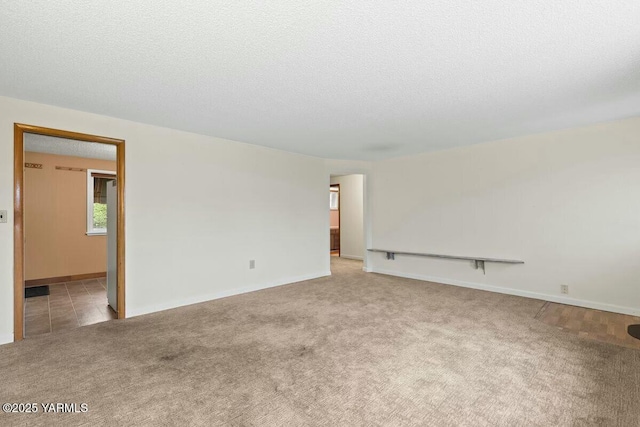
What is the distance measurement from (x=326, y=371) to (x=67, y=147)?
17.2 feet

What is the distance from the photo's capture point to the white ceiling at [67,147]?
4.36 m

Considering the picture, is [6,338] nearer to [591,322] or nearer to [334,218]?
[591,322]

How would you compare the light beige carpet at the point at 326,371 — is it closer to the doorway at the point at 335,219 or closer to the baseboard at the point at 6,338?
the baseboard at the point at 6,338

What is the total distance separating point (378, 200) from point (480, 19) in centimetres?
451

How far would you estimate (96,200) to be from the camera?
591 centimetres

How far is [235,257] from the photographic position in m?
4.50

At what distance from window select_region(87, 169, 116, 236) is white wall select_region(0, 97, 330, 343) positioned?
9.45 ft

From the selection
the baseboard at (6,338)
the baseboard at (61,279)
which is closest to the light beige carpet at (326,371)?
the baseboard at (6,338)

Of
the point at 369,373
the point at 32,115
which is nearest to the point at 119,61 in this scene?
the point at 32,115

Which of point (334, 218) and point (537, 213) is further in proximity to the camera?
point (334, 218)

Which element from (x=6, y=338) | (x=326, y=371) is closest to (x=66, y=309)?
(x=6, y=338)

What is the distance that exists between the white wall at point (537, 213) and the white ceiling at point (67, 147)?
503 cm

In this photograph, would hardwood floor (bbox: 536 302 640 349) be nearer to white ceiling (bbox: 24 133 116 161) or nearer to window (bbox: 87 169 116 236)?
white ceiling (bbox: 24 133 116 161)

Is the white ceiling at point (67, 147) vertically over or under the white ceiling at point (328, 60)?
over
